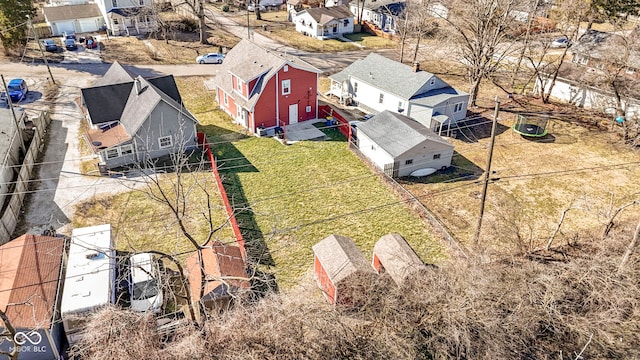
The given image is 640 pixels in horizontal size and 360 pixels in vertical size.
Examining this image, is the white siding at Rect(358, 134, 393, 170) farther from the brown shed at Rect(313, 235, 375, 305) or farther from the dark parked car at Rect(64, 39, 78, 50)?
the dark parked car at Rect(64, 39, 78, 50)

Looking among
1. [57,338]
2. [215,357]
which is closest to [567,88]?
[215,357]

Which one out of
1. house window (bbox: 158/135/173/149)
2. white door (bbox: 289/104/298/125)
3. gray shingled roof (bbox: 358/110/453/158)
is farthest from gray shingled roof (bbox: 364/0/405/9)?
house window (bbox: 158/135/173/149)

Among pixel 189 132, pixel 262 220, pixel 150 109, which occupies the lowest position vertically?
pixel 262 220

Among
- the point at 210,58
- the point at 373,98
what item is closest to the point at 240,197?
the point at 373,98

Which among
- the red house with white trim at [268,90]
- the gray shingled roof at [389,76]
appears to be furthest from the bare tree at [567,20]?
the red house with white trim at [268,90]

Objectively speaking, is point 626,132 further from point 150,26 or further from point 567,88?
point 150,26

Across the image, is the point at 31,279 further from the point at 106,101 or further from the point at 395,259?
the point at 106,101

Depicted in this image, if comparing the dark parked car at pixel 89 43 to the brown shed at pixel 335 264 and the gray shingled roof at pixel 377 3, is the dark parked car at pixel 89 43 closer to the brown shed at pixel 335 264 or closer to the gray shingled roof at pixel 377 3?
the gray shingled roof at pixel 377 3
